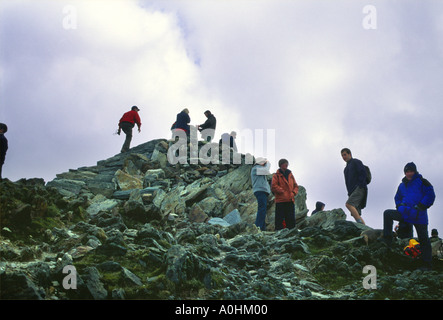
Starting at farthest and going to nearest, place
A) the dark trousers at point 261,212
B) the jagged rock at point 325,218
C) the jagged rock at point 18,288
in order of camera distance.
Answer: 1. the jagged rock at point 325,218
2. the dark trousers at point 261,212
3. the jagged rock at point 18,288

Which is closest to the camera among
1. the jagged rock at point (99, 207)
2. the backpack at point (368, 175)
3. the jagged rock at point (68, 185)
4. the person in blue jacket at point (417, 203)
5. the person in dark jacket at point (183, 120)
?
the person in blue jacket at point (417, 203)

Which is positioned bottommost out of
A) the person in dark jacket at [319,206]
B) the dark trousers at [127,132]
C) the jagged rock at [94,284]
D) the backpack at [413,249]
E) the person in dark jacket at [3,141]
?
the jagged rock at [94,284]

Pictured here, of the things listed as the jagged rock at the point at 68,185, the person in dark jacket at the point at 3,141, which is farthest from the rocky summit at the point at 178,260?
the jagged rock at the point at 68,185

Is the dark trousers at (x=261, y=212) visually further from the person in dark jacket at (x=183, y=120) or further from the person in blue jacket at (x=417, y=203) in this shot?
the person in dark jacket at (x=183, y=120)

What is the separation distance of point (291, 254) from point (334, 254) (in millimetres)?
1153

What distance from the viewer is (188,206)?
20.3 m

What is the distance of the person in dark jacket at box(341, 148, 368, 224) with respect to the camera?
534 inches

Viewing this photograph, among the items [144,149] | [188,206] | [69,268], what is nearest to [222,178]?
[188,206]

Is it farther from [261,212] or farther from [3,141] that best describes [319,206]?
[3,141]

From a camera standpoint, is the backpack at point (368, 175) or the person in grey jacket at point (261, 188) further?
the person in grey jacket at point (261, 188)

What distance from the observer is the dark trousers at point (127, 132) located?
2689 cm

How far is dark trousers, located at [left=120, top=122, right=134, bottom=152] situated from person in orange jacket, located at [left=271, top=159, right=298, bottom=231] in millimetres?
14853

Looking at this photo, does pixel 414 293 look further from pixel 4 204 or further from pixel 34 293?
pixel 4 204

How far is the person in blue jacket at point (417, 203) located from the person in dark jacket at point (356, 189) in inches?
139
